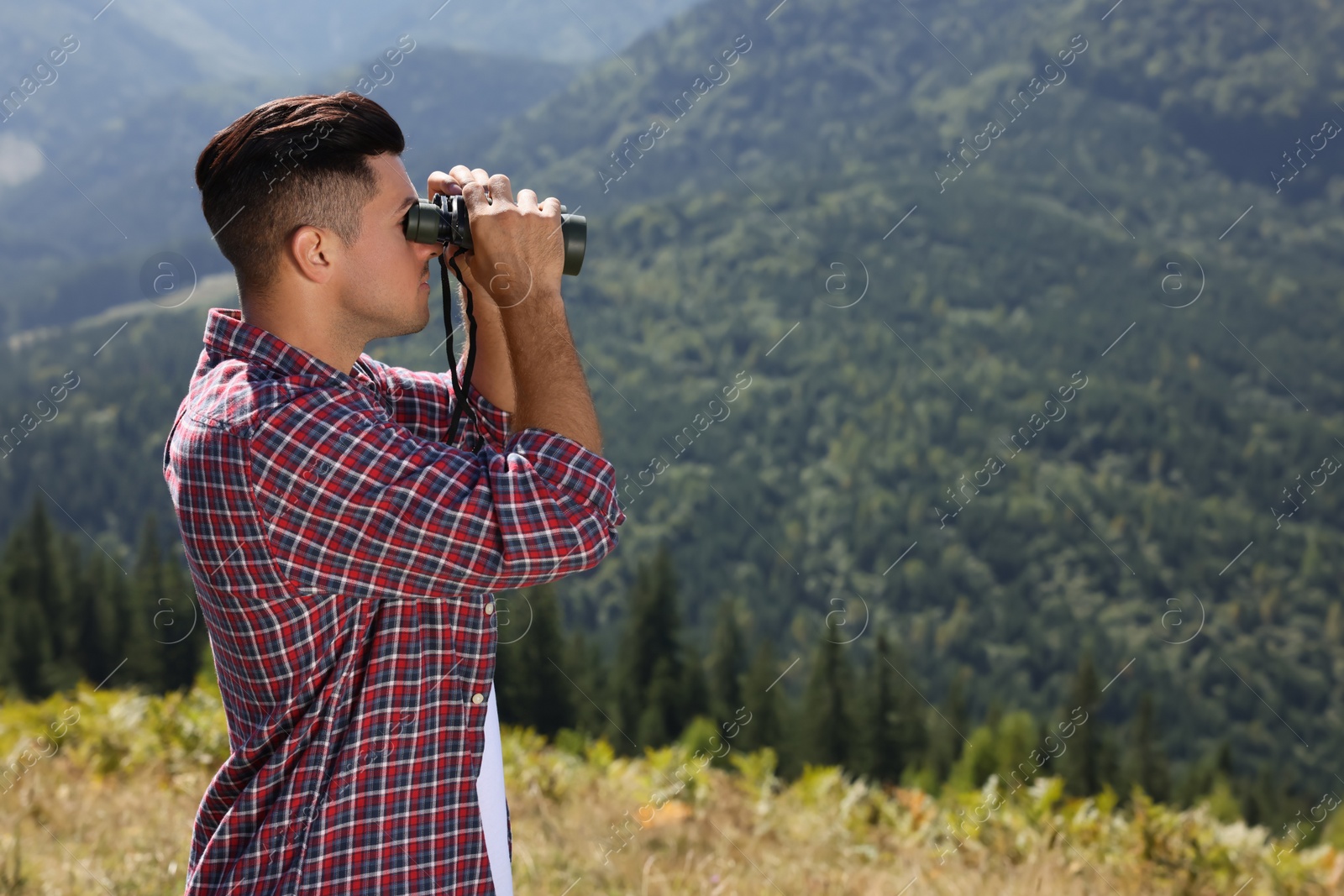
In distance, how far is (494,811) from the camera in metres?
1.98

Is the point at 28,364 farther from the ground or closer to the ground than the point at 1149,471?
farther from the ground

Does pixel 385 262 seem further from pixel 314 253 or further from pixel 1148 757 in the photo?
pixel 1148 757

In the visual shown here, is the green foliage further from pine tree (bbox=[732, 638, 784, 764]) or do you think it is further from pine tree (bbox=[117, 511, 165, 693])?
pine tree (bbox=[732, 638, 784, 764])

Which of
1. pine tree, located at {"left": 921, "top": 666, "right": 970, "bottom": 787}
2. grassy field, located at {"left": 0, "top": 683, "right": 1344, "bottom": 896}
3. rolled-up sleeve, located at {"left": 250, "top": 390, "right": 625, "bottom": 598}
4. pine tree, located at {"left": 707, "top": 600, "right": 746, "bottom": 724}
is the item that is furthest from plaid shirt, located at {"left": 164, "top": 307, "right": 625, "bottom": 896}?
pine tree, located at {"left": 921, "top": 666, "right": 970, "bottom": 787}

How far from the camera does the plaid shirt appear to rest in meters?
1.75

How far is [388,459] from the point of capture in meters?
1.76

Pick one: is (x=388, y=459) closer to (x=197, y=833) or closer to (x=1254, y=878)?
(x=197, y=833)

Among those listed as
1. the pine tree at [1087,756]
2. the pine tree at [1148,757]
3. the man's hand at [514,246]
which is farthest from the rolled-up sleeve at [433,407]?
the pine tree at [1148,757]

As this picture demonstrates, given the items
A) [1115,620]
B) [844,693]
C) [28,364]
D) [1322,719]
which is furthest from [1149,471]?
[28,364]

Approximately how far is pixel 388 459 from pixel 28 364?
20268 cm

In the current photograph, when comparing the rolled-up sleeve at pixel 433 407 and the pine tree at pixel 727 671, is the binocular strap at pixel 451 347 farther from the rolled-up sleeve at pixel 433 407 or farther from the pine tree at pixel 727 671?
A: the pine tree at pixel 727 671

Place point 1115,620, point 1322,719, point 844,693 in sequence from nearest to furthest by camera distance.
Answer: point 844,693 < point 1322,719 < point 1115,620

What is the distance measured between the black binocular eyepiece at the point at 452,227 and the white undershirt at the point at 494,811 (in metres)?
0.75

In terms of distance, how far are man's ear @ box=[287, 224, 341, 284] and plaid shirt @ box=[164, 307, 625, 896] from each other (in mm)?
127
